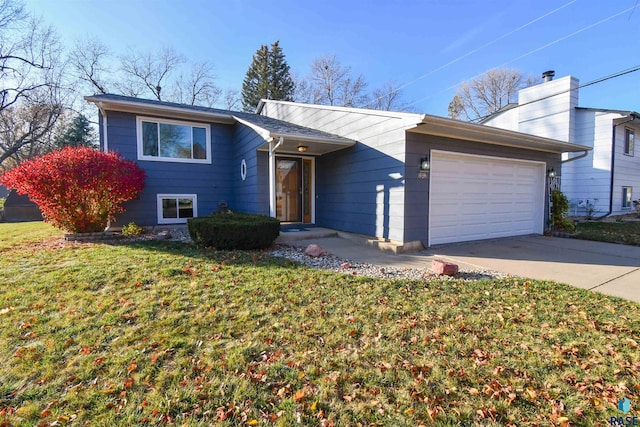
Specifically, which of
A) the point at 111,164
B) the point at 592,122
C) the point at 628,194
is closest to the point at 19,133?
the point at 111,164

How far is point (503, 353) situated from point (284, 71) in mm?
28002

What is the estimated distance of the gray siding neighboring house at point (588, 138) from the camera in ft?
38.6

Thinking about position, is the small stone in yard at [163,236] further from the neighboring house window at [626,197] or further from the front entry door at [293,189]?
the neighboring house window at [626,197]

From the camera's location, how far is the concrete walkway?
167 inches

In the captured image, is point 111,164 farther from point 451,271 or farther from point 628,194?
point 628,194

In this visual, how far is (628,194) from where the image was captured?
13.5 meters

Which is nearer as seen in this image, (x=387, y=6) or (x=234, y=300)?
(x=234, y=300)

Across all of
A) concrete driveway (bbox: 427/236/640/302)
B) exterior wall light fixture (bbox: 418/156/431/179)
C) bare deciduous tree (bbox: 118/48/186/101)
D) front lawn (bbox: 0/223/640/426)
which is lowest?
front lawn (bbox: 0/223/640/426)

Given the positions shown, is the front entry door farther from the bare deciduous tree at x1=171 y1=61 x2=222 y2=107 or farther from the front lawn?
the bare deciduous tree at x1=171 y1=61 x2=222 y2=107

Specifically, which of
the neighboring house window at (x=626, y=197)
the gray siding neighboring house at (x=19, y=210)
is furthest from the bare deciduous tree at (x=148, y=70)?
the neighboring house window at (x=626, y=197)

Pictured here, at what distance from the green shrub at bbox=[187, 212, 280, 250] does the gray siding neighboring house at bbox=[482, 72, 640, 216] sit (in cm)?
1199

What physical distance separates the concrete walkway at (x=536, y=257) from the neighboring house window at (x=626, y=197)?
9.40m

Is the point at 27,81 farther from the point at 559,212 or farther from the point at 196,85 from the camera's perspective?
the point at 559,212

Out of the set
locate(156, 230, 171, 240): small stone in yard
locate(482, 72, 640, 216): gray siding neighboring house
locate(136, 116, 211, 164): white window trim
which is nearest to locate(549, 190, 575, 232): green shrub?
locate(482, 72, 640, 216): gray siding neighboring house
